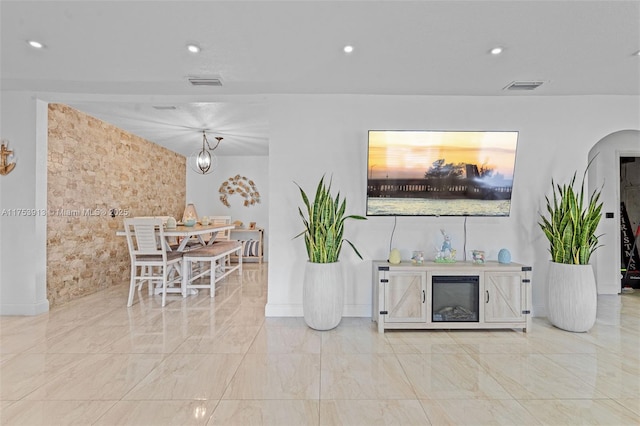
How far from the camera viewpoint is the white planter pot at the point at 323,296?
298 cm

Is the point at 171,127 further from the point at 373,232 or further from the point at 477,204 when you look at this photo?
the point at 477,204

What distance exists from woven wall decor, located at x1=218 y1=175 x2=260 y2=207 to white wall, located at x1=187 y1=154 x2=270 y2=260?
6 cm

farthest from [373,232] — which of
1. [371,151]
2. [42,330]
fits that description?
[42,330]

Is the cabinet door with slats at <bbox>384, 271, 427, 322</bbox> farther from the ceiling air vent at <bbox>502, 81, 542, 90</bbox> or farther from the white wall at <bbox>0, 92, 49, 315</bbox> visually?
the white wall at <bbox>0, 92, 49, 315</bbox>

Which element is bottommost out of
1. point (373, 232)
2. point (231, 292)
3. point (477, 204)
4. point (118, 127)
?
point (231, 292)

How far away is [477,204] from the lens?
3336mm

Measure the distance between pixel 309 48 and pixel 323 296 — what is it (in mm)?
2064

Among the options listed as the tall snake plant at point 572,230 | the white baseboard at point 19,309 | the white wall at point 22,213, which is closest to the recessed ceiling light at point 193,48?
the white wall at point 22,213

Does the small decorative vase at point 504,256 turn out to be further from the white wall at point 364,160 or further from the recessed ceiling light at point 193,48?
the recessed ceiling light at point 193,48

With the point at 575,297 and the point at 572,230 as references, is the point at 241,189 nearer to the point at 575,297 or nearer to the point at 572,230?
the point at 572,230

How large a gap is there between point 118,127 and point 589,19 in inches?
208

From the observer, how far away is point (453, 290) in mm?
3057

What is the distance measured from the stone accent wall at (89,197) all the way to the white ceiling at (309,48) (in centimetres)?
58

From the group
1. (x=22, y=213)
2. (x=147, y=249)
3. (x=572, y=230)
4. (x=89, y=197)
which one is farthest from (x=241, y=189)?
(x=572, y=230)
